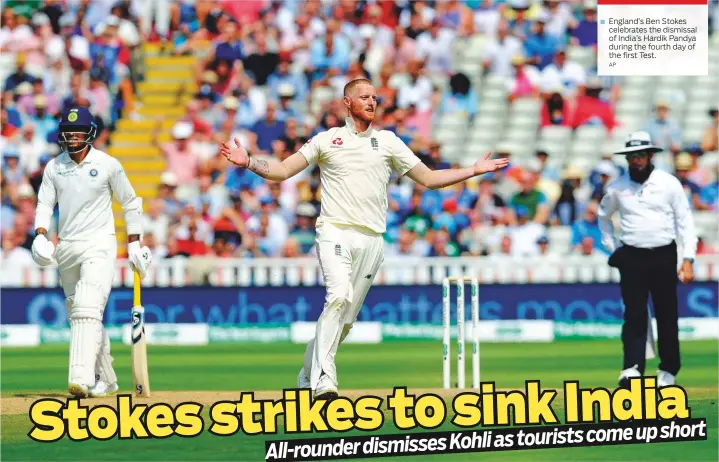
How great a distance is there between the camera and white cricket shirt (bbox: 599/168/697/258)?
14.1m

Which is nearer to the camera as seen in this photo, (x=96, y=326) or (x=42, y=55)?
(x=96, y=326)

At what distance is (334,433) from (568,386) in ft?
4.77

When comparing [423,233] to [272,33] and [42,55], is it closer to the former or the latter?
[272,33]

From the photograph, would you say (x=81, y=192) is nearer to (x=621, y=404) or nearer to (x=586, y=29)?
(x=621, y=404)

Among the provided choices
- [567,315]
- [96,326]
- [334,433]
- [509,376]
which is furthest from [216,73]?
[334,433]

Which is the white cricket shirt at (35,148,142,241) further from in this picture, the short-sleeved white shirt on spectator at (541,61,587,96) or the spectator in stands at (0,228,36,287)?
the short-sleeved white shirt on spectator at (541,61,587,96)

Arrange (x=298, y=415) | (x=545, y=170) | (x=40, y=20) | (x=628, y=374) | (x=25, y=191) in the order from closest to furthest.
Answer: (x=298, y=415) < (x=628, y=374) < (x=25, y=191) < (x=545, y=170) < (x=40, y=20)

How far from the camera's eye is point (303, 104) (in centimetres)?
2612

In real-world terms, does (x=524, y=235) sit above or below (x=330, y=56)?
below

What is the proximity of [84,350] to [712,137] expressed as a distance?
14040 millimetres

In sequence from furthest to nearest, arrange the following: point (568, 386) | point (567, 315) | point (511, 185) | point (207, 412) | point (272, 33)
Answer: point (272, 33) < point (511, 185) < point (567, 315) < point (207, 412) < point (568, 386)

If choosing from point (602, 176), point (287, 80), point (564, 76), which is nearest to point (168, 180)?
point (287, 80)

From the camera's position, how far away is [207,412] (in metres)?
12.0

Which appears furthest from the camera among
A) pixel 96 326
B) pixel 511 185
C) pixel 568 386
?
pixel 511 185
